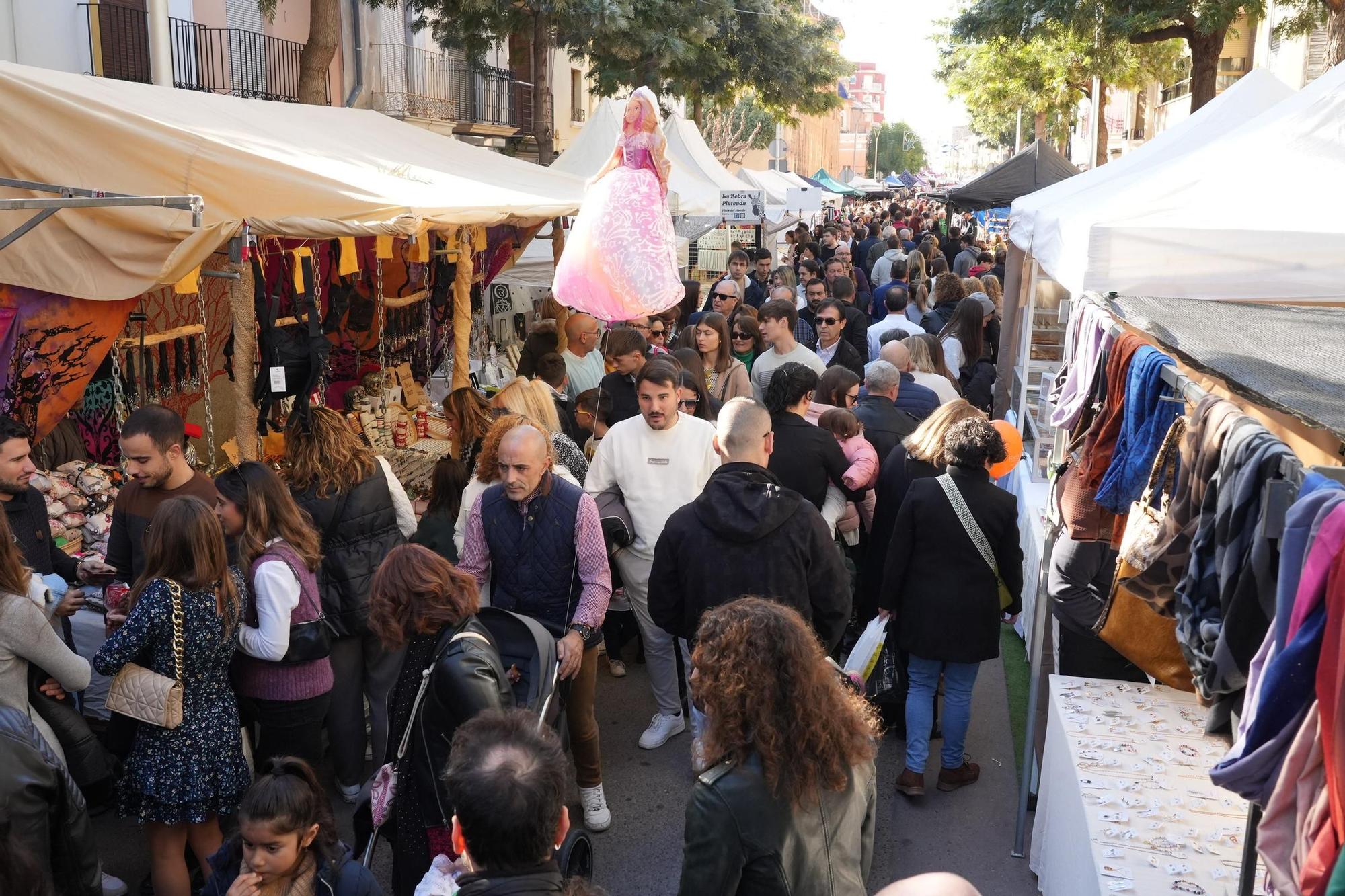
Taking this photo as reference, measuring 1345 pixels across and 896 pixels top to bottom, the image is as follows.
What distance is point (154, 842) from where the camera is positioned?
394 cm

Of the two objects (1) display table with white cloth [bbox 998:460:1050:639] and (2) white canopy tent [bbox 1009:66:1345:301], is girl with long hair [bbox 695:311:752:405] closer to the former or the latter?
(1) display table with white cloth [bbox 998:460:1050:639]

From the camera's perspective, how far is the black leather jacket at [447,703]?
3.12m

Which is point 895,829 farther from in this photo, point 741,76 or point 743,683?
point 741,76

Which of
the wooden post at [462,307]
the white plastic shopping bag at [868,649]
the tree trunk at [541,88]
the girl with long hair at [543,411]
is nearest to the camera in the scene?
the white plastic shopping bag at [868,649]

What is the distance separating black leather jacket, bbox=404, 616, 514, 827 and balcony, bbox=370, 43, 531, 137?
19.0 m

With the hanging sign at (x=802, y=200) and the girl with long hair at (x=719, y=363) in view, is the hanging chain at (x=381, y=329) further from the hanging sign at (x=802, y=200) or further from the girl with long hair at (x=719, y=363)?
the hanging sign at (x=802, y=200)

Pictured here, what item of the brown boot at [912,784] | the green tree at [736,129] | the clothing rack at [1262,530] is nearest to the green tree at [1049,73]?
the green tree at [736,129]

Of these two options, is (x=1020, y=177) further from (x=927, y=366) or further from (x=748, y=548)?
(x=748, y=548)

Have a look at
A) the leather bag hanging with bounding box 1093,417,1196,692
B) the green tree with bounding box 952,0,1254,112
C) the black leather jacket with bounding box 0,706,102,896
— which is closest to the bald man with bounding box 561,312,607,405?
the black leather jacket with bounding box 0,706,102,896

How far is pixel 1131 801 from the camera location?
341cm

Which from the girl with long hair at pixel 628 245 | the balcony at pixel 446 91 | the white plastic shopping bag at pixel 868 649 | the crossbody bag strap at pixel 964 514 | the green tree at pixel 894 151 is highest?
the green tree at pixel 894 151

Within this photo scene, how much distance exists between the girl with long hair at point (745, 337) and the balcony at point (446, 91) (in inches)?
540

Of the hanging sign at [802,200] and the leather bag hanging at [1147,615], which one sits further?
the hanging sign at [802,200]

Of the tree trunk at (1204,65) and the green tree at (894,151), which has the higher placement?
the green tree at (894,151)
